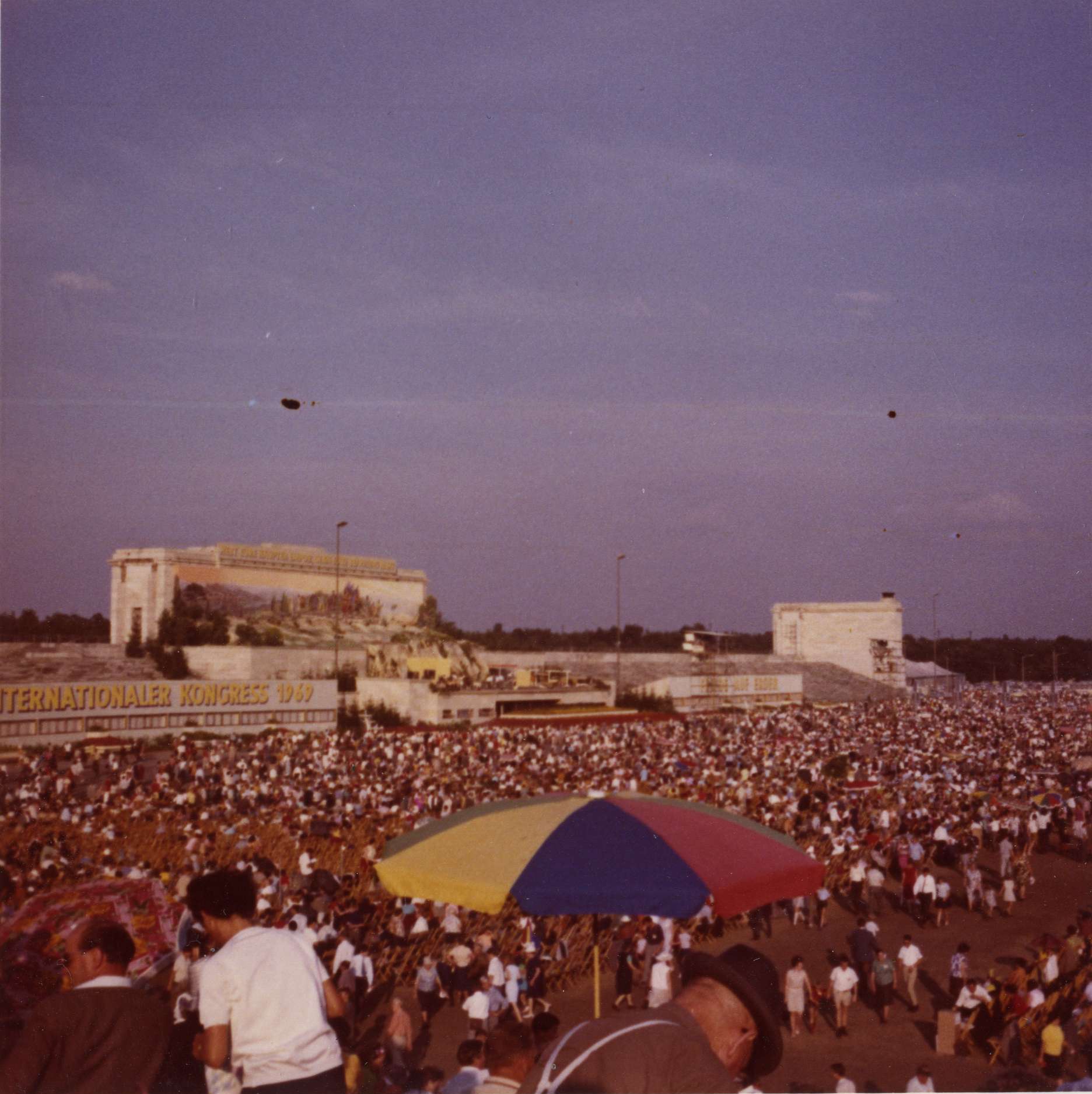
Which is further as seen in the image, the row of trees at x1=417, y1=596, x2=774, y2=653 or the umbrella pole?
the row of trees at x1=417, y1=596, x2=774, y2=653

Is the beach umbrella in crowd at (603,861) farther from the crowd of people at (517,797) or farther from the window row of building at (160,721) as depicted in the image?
the window row of building at (160,721)

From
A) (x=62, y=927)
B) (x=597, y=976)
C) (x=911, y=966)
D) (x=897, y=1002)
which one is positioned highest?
(x=597, y=976)

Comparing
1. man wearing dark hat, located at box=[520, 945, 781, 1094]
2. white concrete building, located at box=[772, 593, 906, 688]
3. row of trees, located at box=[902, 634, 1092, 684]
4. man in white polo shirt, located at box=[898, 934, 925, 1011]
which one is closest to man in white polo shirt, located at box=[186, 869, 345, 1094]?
man wearing dark hat, located at box=[520, 945, 781, 1094]

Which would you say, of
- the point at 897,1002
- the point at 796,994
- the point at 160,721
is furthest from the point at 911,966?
the point at 160,721

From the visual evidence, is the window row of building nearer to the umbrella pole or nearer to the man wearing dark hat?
the umbrella pole

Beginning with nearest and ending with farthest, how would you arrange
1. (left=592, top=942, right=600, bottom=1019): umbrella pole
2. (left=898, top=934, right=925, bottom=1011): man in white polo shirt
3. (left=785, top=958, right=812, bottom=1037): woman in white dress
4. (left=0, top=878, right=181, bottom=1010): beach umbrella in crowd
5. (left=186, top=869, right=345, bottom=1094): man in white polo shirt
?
(left=186, top=869, right=345, bottom=1094): man in white polo shirt
(left=592, top=942, right=600, bottom=1019): umbrella pole
(left=0, top=878, right=181, bottom=1010): beach umbrella in crowd
(left=785, top=958, right=812, bottom=1037): woman in white dress
(left=898, top=934, right=925, bottom=1011): man in white polo shirt

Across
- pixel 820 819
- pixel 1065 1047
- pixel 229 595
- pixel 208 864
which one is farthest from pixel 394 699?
pixel 1065 1047

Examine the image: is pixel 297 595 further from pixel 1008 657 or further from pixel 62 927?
pixel 62 927
